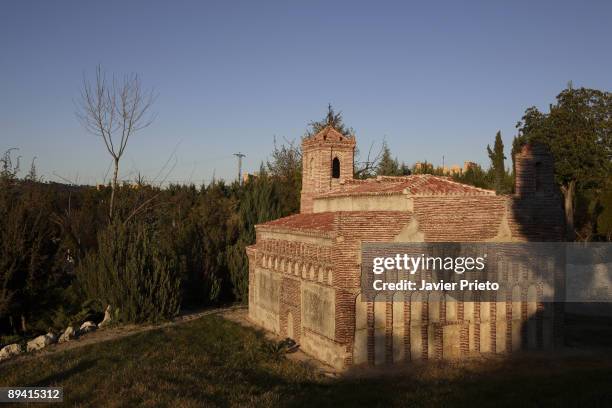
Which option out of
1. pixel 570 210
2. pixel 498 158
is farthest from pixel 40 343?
pixel 498 158

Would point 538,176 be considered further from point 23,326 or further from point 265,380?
point 23,326

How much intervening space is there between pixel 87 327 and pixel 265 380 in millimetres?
8412

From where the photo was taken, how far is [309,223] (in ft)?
53.2

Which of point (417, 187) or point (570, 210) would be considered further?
point (570, 210)

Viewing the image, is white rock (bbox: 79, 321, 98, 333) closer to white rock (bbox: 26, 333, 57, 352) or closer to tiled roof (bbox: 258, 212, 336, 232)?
white rock (bbox: 26, 333, 57, 352)

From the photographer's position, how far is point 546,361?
1348 centimetres

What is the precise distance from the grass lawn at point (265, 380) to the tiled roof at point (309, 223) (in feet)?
11.2

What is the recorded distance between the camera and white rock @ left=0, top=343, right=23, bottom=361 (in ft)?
52.8

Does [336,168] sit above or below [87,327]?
above

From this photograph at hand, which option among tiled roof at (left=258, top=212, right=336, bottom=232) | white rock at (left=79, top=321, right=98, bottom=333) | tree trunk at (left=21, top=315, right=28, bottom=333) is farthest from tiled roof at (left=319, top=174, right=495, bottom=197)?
tree trunk at (left=21, top=315, right=28, bottom=333)

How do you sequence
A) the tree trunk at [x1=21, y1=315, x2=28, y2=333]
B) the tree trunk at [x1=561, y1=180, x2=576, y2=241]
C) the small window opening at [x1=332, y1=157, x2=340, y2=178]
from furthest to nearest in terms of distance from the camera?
the tree trunk at [x1=561, y1=180, x2=576, y2=241] < the small window opening at [x1=332, y1=157, x2=340, y2=178] < the tree trunk at [x1=21, y1=315, x2=28, y2=333]

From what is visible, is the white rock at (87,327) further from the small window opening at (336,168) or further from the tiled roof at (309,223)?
the small window opening at (336,168)

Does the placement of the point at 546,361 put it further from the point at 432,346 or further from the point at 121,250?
the point at 121,250

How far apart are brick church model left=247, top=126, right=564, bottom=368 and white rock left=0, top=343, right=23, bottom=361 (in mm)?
8223
